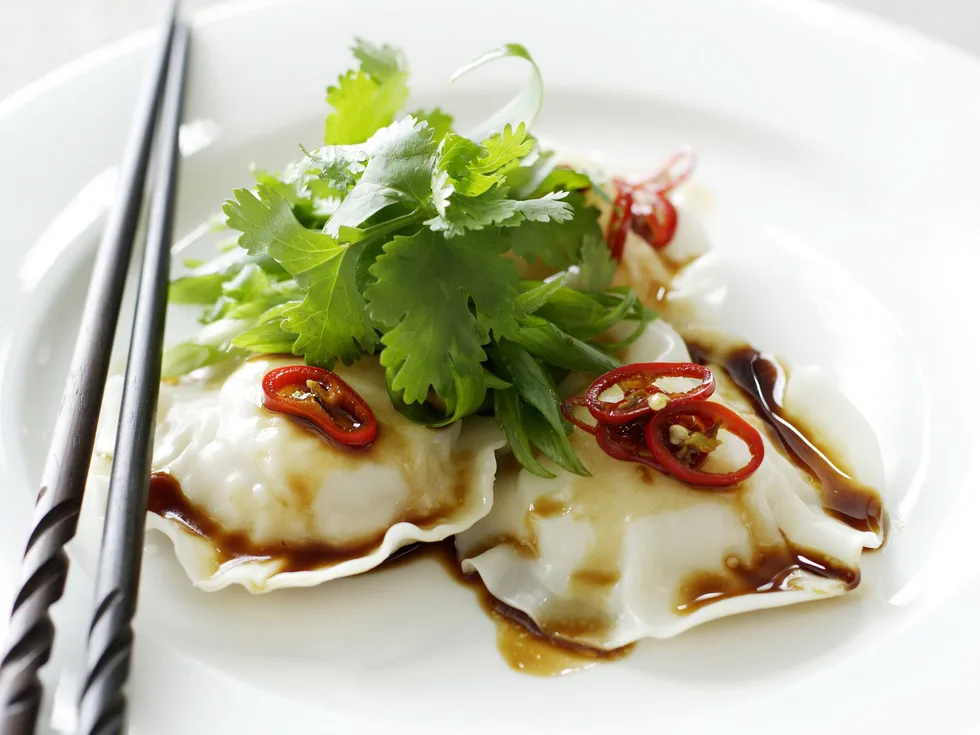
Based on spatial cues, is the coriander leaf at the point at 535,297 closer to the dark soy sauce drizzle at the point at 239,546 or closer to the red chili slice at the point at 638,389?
the red chili slice at the point at 638,389

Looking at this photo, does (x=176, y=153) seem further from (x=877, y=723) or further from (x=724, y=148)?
(x=877, y=723)

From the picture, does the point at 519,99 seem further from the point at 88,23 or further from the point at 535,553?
the point at 88,23

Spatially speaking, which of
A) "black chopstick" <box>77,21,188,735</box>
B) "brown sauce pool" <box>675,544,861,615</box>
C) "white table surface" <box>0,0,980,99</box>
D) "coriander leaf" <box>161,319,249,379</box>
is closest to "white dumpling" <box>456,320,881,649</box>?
"brown sauce pool" <box>675,544,861,615</box>

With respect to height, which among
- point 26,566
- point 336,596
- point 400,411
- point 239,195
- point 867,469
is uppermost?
point 239,195

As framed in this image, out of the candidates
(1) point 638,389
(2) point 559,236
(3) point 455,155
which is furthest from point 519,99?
(1) point 638,389

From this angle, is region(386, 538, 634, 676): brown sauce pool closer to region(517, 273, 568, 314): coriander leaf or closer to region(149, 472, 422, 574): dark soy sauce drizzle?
region(149, 472, 422, 574): dark soy sauce drizzle

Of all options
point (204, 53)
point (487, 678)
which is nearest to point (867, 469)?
point (487, 678)

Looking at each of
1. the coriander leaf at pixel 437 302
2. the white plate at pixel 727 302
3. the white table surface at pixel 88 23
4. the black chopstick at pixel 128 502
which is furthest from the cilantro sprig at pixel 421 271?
the white table surface at pixel 88 23
